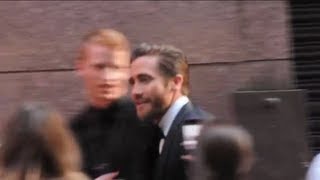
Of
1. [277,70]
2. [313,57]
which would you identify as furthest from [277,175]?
[313,57]

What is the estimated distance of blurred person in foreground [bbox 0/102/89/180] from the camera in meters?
3.50

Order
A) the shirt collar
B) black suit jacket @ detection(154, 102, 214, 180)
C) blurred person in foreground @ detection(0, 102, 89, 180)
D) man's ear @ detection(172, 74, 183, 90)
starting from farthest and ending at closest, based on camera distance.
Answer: man's ear @ detection(172, 74, 183, 90), the shirt collar, black suit jacket @ detection(154, 102, 214, 180), blurred person in foreground @ detection(0, 102, 89, 180)

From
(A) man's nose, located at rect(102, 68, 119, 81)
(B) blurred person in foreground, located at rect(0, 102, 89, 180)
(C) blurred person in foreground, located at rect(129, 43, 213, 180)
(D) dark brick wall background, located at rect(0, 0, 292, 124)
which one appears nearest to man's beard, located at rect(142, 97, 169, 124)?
(C) blurred person in foreground, located at rect(129, 43, 213, 180)

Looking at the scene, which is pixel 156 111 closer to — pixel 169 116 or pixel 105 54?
pixel 169 116

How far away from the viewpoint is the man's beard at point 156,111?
4746mm

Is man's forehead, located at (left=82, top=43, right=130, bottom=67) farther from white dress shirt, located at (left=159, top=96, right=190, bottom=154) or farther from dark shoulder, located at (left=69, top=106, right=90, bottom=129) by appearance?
white dress shirt, located at (left=159, top=96, right=190, bottom=154)

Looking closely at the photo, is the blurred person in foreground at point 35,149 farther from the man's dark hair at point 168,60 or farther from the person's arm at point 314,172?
the person's arm at point 314,172

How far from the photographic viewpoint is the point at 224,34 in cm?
682

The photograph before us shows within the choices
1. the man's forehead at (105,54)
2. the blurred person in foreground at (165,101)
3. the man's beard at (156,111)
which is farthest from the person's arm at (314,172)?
the man's forehead at (105,54)

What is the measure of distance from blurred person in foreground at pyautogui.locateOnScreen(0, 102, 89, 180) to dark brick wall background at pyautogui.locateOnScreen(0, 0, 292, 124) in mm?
3125

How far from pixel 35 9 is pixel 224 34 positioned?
146cm

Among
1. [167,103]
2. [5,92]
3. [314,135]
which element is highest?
[167,103]

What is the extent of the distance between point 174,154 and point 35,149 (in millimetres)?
1274

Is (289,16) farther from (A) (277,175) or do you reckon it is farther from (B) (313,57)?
(A) (277,175)
